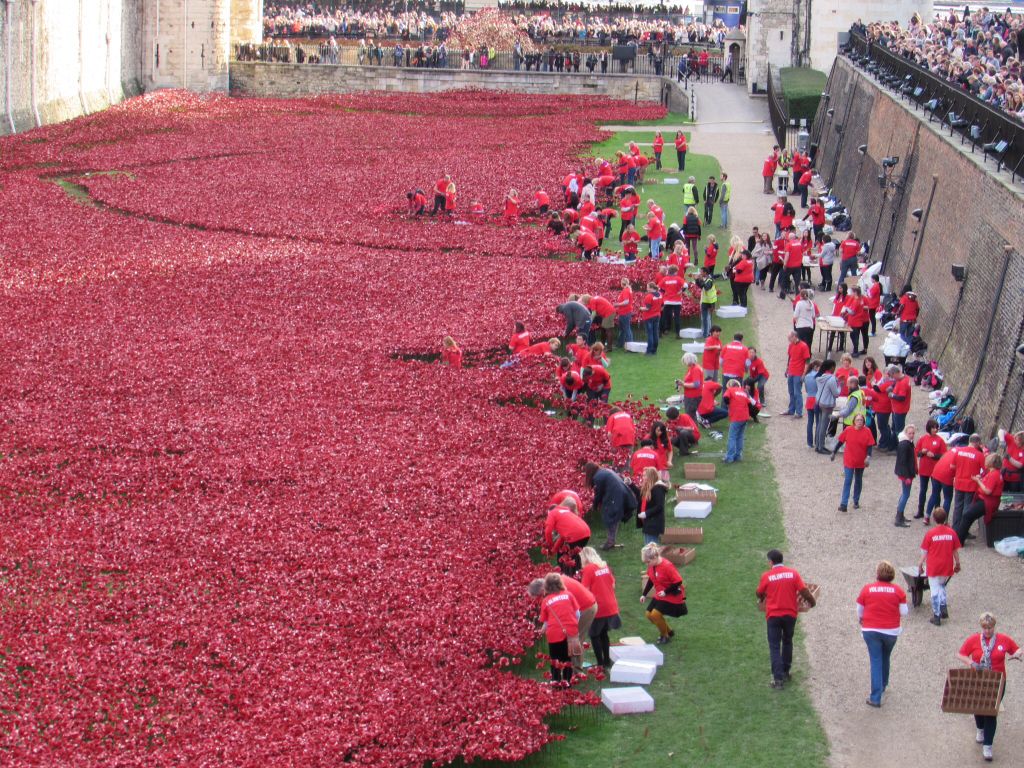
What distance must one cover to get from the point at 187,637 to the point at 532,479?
6.10 meters

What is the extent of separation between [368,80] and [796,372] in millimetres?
52097

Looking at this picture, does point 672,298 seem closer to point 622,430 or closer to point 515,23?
point 622,430

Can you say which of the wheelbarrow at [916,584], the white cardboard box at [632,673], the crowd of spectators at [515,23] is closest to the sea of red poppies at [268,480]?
the white cardboard box at [632,673]

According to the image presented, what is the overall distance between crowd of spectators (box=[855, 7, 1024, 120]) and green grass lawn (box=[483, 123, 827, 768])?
35.3ft

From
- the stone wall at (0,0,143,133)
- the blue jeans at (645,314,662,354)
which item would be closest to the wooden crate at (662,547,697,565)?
the blue jeans at (645,314,662,354)

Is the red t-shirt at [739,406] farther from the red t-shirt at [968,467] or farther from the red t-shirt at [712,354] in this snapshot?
the red t-shirt at [968,467]

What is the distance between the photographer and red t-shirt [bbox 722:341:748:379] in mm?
23906

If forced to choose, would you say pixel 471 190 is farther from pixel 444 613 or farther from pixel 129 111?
pixel 444 613

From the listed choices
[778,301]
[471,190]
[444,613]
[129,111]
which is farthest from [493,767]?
[129,111]

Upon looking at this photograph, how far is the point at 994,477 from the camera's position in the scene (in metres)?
18.0

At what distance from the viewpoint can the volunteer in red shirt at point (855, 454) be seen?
19.5m

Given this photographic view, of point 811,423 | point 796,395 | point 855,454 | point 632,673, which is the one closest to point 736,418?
point 811,423

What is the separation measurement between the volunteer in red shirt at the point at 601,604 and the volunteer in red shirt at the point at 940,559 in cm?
345

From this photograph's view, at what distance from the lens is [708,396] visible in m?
23.4
